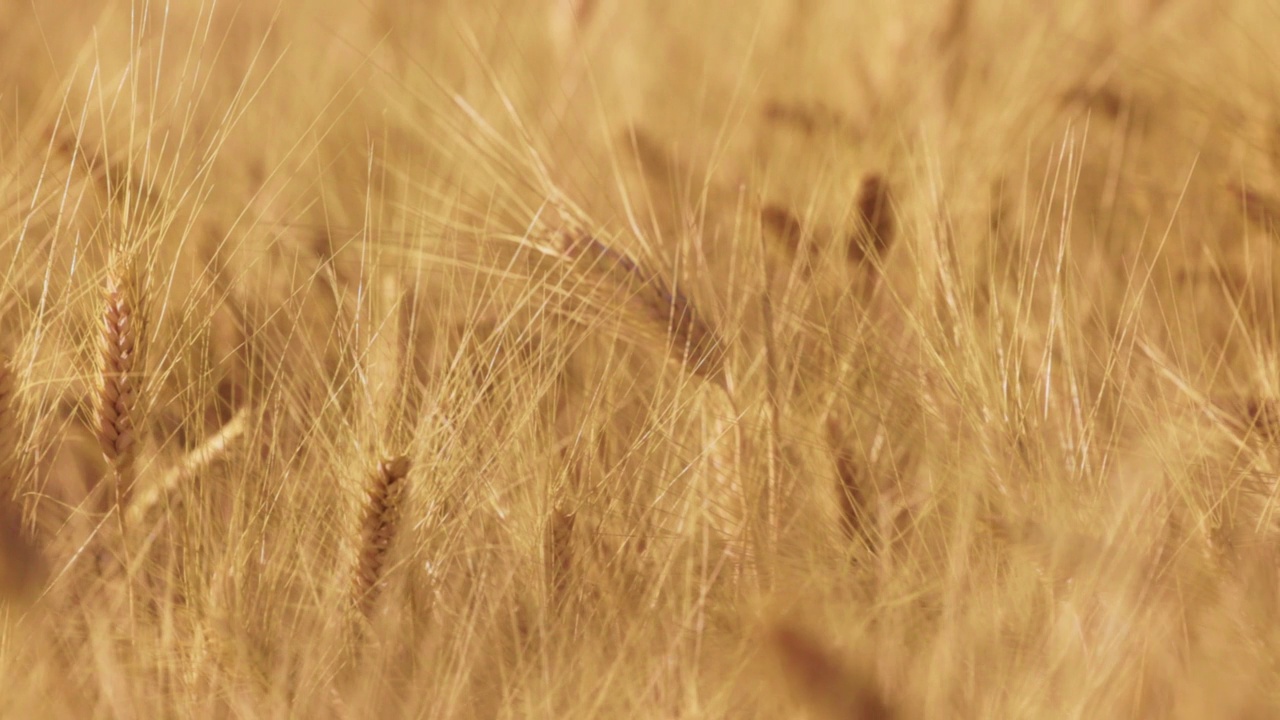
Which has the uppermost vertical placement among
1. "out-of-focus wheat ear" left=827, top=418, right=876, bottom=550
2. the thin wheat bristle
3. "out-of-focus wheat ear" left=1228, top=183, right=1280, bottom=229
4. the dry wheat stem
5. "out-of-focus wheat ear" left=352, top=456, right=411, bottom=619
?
"out-of-focus wheat ear" left=1228, top=183, right=1280, bottom=229

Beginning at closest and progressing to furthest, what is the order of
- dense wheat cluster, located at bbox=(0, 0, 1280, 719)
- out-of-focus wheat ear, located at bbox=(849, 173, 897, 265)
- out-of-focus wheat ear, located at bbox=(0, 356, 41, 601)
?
1. out-of-focus wheat ear, located at bbox=(0, 356, 41, 601)
2. dense wheat cluster, located at bbox=(0, 0, 1280, 719)
3. out-of-focus wheat ear, located at bbox=(849, 173, 897, 265)

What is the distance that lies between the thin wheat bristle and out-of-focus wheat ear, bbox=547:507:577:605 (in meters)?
0.13

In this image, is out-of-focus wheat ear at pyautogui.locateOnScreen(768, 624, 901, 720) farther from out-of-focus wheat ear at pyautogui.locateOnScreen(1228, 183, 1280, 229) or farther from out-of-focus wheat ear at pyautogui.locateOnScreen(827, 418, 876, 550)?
out-of-focus wheat ear at pyautogui.locateOnScreen(1228, 183, 1280, 229)

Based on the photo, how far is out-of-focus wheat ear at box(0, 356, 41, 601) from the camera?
513 mm

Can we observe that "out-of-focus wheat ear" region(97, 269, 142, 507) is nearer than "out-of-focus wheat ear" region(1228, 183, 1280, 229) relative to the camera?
Yes

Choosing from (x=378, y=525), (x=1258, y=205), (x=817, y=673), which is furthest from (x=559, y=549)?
(x=1258, y=205)

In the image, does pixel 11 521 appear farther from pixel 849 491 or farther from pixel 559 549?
pixel 849 491

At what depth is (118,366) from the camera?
663 mm

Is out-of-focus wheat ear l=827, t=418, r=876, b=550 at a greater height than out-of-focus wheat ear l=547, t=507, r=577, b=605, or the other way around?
out-of-focus wheat ear l=827, t=418, r=876, b=550

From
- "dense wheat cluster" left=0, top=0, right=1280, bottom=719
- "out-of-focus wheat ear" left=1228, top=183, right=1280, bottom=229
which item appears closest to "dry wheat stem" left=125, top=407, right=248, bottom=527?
"dense wheat cluster" left=0, top=0, right=1280, bottom=719

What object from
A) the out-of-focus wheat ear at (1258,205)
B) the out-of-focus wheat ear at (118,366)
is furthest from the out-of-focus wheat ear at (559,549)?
the out-of-focus wheat ear at (1258,205)

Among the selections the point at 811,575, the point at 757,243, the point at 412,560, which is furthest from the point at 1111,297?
the point at 412,560

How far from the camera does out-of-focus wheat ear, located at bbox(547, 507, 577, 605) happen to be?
72 cm

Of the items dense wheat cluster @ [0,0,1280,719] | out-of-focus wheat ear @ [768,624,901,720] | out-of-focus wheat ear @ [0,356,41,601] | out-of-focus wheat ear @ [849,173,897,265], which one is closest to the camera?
out-of-focus wheat ear @ [768,624,901,720]
